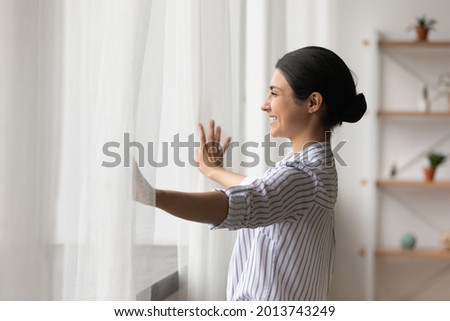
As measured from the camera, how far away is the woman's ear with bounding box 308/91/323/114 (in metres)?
1.56

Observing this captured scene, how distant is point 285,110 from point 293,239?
28 centimetres

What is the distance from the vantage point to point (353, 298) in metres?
4.73

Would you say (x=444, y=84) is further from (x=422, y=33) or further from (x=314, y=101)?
(x=314, y=101)

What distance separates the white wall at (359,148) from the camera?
4.69 m

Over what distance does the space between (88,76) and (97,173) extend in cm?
16

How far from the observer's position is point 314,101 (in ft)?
5.14

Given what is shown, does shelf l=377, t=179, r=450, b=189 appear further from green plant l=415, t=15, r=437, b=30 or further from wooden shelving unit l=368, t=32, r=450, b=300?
green plant l=415, t=15, r=437, b=30

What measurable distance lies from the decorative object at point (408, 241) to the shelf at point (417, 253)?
0.03 m

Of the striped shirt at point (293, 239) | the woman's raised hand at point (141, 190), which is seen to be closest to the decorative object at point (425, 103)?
the striped shirt at point (293, 239)

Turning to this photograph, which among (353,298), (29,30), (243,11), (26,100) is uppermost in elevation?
(243,11)
